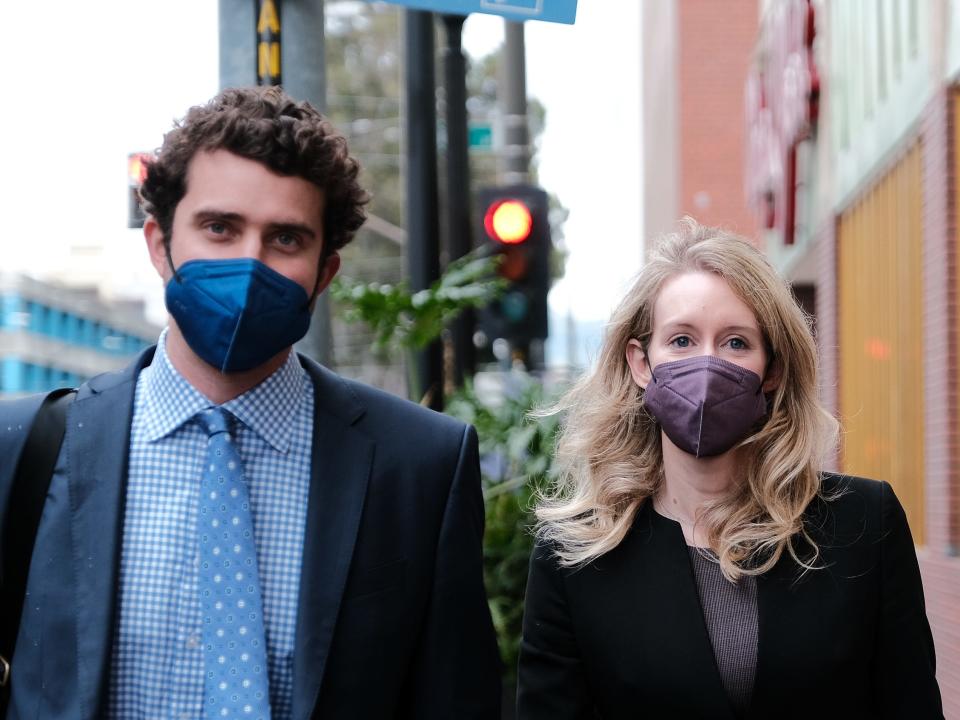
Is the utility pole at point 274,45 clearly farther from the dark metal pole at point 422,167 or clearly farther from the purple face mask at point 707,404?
the dark metal pole at point 422,167

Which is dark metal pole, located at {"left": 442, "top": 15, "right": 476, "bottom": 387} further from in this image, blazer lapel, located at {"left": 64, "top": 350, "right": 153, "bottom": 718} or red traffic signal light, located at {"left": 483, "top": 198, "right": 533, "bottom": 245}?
blazer lapel, located at {"left": 64, "top": 350, "right": 153, "bottom": 718}

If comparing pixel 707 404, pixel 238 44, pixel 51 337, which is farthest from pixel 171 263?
pixel 51 337

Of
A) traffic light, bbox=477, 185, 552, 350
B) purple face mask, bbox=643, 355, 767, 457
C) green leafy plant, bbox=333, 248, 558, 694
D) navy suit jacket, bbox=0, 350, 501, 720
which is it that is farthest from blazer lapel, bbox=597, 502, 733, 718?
traffic light, bbox=477, 185, 552, 350

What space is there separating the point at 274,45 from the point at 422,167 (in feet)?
13.0

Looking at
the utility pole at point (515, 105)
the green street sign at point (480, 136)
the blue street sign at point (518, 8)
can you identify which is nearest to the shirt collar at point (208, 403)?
the blue street sign at point (518, 8)

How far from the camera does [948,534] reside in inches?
336

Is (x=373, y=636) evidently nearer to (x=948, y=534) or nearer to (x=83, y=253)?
(x=948, y=534)

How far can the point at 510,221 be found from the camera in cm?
1029

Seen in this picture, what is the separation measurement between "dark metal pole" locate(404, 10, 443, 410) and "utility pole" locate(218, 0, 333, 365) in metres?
3.80

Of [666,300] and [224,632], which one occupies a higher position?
[666,300]

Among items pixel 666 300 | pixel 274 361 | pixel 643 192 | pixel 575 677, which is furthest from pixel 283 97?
pixel 643 192

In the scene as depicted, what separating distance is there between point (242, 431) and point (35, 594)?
0.51 m

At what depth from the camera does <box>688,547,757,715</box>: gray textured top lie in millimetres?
3438

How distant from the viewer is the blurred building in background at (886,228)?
8.50 meters
